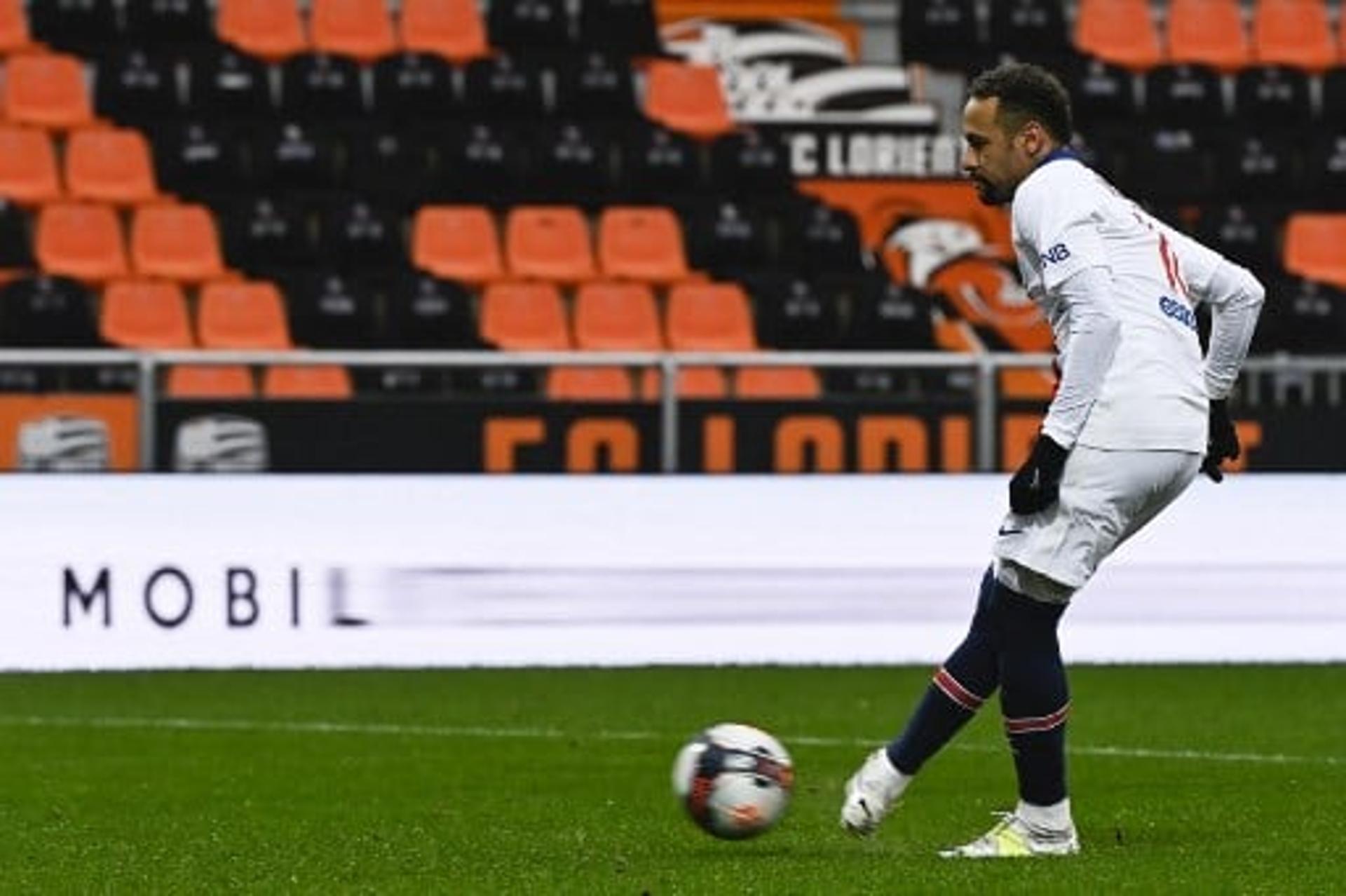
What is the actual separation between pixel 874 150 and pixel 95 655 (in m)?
10.3

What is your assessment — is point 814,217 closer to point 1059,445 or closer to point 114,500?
point 114,500

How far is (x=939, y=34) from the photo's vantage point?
24.9 meters

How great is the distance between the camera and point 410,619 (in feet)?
52.1

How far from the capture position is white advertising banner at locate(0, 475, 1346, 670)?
15.6 meters

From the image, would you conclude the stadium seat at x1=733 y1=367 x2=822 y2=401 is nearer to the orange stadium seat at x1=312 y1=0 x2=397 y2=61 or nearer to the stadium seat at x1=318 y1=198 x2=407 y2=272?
the stadium seat at x1=318 y1=198 x2=407 y2=272

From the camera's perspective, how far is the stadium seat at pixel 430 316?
68.0ft

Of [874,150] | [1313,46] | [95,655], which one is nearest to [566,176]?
[874,150]

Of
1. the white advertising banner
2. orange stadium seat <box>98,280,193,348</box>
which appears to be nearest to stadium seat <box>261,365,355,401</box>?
the white advertising banner

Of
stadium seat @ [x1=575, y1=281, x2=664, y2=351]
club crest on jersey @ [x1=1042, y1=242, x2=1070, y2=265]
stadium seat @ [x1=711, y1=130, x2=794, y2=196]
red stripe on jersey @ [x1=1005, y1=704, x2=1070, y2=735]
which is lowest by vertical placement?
stadium seat @ [x1=575, y1=281, x2=664, y2=351]

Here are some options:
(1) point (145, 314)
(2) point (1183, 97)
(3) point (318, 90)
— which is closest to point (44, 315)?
(1) point (145, 314)

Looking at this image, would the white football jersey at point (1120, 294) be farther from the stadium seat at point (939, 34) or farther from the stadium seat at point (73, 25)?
the stadium seat at point (939, 34)

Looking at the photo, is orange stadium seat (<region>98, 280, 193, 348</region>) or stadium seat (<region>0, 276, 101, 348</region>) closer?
stadium seat (<region>0, 276, 101, 348</region>)

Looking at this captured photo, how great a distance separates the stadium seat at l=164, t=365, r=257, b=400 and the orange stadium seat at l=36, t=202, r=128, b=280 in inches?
205

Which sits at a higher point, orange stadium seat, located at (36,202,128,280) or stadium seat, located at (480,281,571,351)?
orange stadium seat, located at (36,202,128,280)
